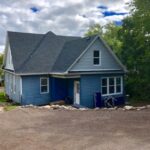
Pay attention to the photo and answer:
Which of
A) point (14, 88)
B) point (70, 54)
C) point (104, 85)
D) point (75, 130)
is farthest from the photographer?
point (14, 88)

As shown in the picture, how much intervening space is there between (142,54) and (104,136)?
1734 cm

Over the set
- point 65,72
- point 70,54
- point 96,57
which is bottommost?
point 65,72

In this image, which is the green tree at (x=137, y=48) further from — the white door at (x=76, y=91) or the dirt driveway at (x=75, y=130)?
the dirt driveway at (x=75, y=130)

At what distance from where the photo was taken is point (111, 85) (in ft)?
81.5

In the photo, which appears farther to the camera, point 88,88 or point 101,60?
point 101,60

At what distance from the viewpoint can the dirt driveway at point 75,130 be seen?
10320 millimetres

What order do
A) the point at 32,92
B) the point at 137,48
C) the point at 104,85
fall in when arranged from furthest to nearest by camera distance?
the point at 137,48, the point at 104,85, the point at 32,92

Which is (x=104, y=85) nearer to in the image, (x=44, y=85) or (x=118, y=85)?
(x=118, y=85)

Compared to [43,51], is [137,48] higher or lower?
higher

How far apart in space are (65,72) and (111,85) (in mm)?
4957

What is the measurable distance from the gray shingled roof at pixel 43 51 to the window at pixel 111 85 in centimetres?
367

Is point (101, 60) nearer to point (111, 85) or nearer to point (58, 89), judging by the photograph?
point (111, 85)

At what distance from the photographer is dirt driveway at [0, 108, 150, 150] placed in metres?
10.3

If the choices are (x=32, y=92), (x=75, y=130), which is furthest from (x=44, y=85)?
(x=75, y=130)
